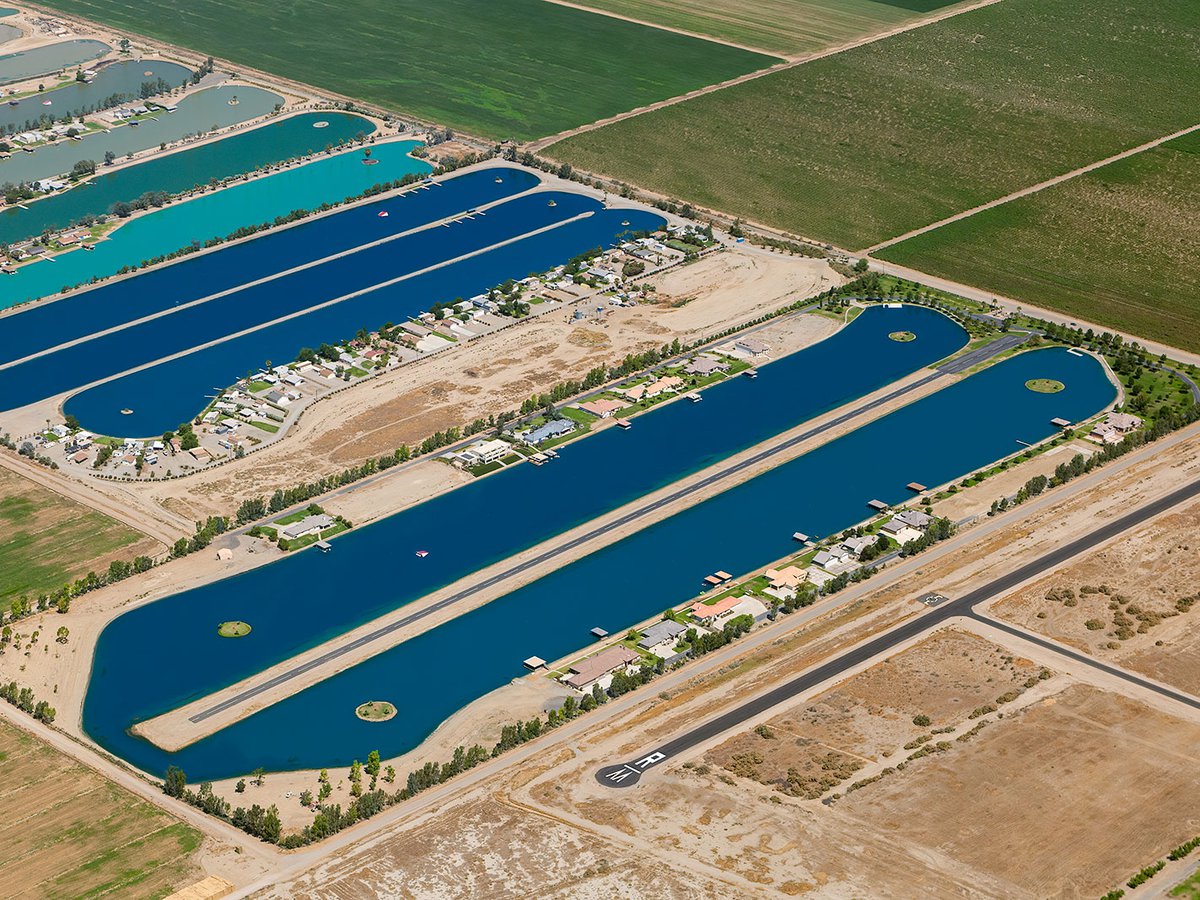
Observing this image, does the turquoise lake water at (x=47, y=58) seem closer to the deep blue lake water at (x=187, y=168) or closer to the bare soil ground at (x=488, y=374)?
the deep blue lake water at (x=187, y=168)

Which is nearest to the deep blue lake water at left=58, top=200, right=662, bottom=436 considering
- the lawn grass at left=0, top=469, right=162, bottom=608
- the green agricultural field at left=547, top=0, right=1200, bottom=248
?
the lawn grass at left=0, top=469, right=162, bottom=608

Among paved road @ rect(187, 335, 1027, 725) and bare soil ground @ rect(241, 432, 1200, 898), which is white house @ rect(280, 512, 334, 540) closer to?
paved road @ rect(187, 335, 1027, 725)

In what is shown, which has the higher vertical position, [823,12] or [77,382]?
[823,12]

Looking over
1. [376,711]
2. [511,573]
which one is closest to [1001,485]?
[511,573]

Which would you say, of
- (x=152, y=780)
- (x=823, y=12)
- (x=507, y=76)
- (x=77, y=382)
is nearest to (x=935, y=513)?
(x=152, y=780)

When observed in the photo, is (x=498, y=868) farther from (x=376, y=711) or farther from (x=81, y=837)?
(x=81, y=837)

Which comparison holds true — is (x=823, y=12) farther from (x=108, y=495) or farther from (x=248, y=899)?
(x=248, y=899)
